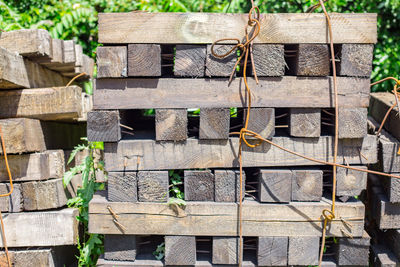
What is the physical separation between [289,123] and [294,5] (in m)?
2.85

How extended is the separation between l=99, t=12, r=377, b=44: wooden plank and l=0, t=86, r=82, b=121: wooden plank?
71 cm

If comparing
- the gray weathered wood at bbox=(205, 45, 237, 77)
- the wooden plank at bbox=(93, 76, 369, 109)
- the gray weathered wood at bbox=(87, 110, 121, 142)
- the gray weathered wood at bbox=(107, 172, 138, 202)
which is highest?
the gray weathered wood at bbox=(205, 45, 237, 77)

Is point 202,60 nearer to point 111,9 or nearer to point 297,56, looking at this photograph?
point 297,56

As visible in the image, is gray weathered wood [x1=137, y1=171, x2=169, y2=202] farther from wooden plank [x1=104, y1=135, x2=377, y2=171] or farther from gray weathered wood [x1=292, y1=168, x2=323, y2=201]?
gray weathered wood [x1=292, y1=168, x2=323, y2=201]

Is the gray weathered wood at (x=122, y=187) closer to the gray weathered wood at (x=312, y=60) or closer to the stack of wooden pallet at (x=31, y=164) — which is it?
the stack of wooden pallet at (x=31, y=164)

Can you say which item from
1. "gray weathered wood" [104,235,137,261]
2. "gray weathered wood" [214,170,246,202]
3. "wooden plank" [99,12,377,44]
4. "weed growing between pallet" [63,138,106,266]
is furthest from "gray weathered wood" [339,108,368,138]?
"weed growing between pallet" [63,138,106,266]

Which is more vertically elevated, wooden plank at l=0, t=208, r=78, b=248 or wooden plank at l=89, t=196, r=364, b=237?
wooden plank at l=89, t=196, r=364, b=237

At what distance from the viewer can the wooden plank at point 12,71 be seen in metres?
2.28

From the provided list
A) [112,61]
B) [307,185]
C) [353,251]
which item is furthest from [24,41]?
[353,251]

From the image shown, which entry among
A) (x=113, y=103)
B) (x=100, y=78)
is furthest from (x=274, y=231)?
(x=100, y=78)

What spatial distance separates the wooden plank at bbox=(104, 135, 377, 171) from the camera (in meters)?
2.19

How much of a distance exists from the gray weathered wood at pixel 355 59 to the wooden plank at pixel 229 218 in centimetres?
85

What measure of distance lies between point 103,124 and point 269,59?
1.11 m

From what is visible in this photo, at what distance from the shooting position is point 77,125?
358 centimetres
